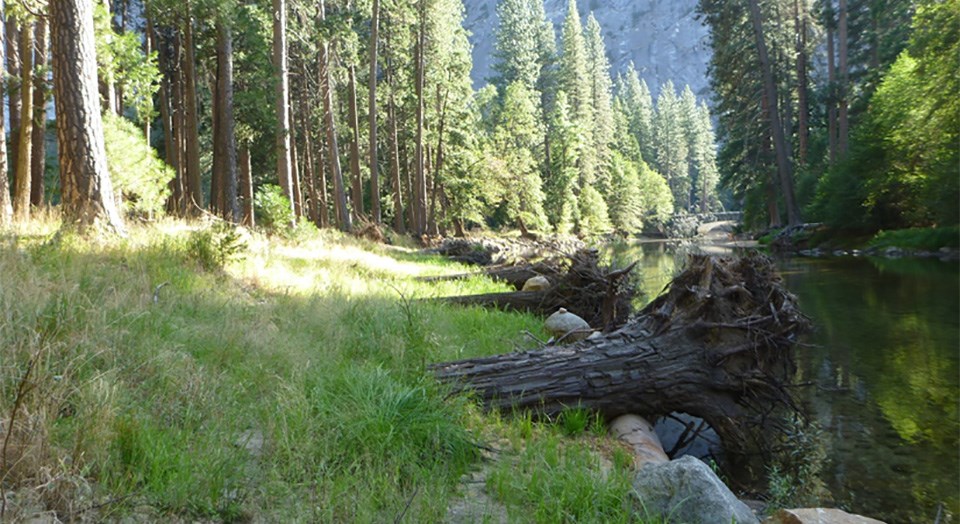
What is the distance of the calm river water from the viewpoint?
14.4 ft

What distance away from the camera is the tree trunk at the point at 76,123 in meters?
7.41

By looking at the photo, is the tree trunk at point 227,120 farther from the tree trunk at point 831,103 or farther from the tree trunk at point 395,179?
the tree trunk at point 831,103

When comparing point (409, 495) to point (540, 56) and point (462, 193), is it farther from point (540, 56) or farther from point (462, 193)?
point (540, 56)

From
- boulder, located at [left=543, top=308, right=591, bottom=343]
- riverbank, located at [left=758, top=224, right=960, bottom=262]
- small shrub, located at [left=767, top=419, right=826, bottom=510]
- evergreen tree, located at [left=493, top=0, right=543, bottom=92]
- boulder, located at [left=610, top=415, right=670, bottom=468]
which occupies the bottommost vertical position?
small shrub, located at [left=767, top=419, right=826, bottom=510]

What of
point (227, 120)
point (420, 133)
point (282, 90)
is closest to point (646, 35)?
point (420, 133)

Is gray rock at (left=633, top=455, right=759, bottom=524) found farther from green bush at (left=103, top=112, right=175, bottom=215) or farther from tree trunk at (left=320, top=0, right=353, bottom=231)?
tree trunk at (left=320, top=0, right=353, bottom=231)

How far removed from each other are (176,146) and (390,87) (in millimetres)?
11117

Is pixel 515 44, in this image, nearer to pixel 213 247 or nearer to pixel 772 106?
pixel 772 106

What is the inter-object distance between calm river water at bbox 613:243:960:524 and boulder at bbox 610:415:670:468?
1.30 m

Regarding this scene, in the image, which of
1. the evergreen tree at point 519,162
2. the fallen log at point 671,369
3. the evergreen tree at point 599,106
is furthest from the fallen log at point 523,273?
the evergreen tree at point 599,106

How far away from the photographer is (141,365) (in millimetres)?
3658

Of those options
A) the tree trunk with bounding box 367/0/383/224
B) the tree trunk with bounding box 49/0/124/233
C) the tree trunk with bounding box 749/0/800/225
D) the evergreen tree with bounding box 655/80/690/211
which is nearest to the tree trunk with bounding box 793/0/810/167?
the tree trunk with bounding box 749/0/800/225

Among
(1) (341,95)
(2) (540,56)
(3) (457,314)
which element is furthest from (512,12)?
(3) (457,314)

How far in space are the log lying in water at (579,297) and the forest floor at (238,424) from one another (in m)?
3.59
